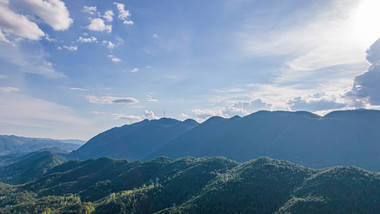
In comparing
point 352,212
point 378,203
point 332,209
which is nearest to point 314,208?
point 332,209

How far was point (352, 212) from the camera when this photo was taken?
189875 mm

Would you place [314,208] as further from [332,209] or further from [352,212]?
[352,212]

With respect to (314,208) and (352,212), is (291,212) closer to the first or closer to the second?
(314,208)

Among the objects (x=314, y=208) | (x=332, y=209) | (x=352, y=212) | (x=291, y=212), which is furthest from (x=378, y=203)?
(x=291, y=212)

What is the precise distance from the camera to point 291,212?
197 metres

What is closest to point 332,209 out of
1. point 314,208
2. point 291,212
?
point 314,208

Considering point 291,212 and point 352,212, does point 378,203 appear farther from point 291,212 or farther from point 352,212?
point 291,212

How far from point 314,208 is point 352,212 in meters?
28.6

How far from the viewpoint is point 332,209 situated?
193 m

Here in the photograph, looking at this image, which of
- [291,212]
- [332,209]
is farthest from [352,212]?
[291,212]

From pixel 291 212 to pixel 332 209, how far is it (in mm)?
32388

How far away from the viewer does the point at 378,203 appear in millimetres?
197750

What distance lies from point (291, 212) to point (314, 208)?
735 inches

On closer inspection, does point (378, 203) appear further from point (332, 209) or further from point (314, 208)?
point (314, 208)
